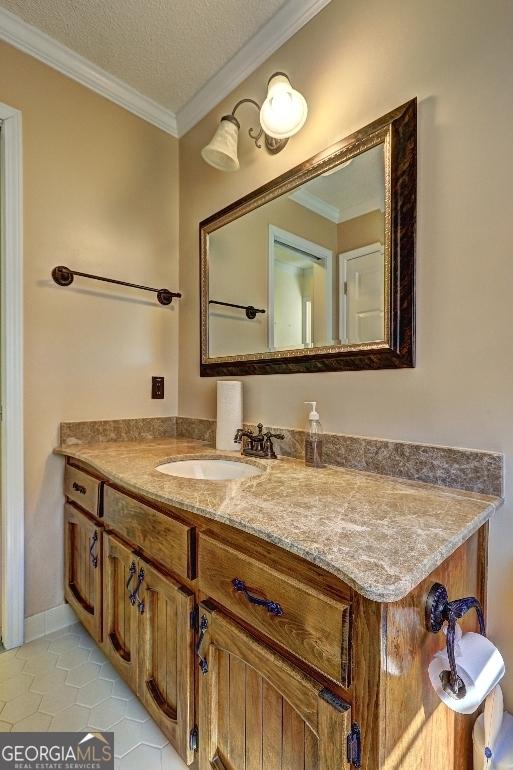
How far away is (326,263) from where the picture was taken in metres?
1.22

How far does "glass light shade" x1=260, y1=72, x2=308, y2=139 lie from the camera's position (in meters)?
1.20

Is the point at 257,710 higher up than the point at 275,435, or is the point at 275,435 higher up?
the point at 275,435

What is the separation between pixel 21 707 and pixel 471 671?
136 cm

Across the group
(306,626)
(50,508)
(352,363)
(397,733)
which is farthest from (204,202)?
(397,733)

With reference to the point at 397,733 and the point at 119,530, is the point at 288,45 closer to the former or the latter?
the point at 119,530

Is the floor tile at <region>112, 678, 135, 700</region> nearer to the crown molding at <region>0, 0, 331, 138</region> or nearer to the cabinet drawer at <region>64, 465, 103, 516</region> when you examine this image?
the cabinet drawer at <region>64, 465, 103, 516</region>

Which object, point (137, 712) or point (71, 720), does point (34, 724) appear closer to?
point (71, 720)

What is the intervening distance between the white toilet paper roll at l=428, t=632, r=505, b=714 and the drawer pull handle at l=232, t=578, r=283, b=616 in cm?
28

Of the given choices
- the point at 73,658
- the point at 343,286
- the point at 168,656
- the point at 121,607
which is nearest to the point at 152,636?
the point at 168,656

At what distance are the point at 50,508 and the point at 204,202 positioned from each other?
157 cm

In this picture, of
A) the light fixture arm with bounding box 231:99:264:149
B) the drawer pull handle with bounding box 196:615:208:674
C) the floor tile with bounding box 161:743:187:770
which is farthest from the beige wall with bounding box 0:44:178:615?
the drawer pull handle with bounding box 196:615:208:674

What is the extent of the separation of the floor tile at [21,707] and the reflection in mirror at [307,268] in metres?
1.39

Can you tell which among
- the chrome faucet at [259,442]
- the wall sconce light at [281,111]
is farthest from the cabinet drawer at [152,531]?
the wall sconce light at [281,111]

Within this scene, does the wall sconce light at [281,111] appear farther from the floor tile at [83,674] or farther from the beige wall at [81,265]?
the floor tile at [83,674]
